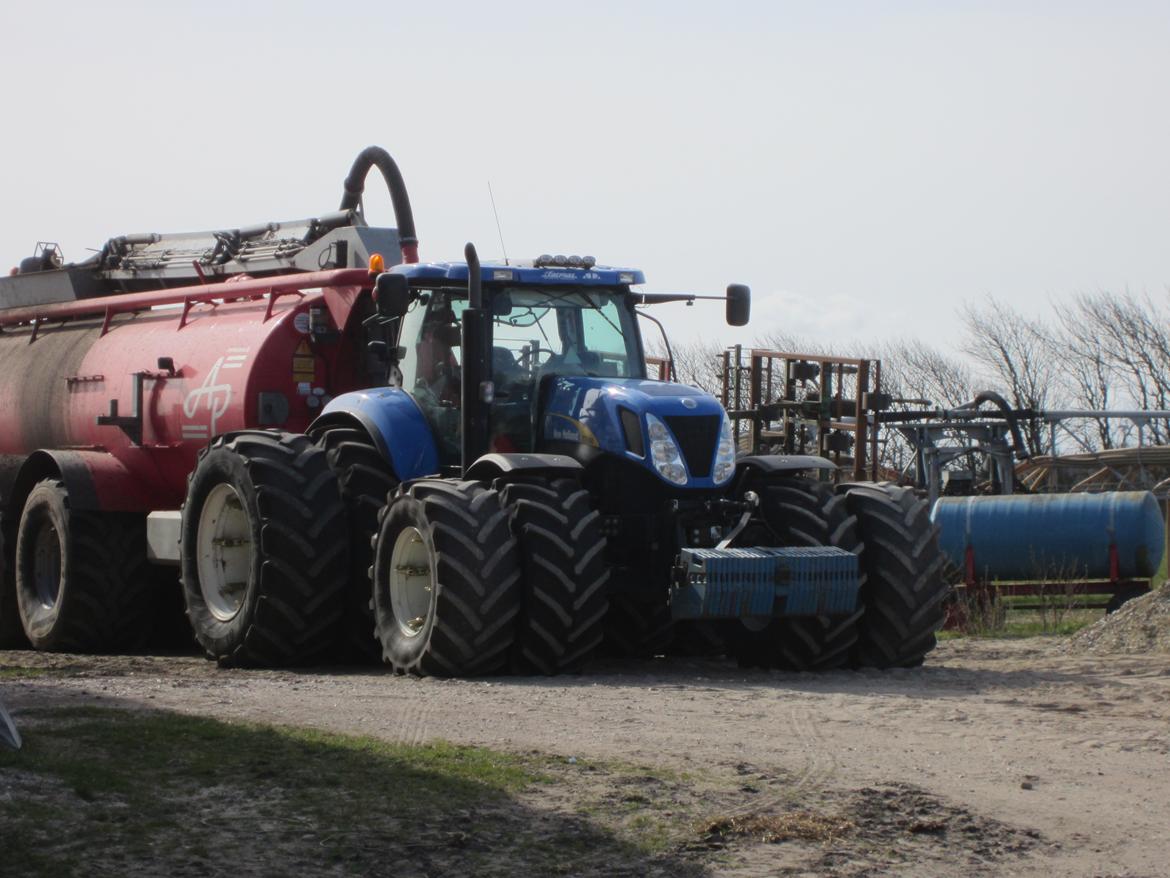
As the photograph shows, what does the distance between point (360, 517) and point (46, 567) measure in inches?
195

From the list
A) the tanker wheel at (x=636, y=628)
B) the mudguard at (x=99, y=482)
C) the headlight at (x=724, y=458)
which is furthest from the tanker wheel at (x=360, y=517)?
the mudguard at (x=99, y=482)

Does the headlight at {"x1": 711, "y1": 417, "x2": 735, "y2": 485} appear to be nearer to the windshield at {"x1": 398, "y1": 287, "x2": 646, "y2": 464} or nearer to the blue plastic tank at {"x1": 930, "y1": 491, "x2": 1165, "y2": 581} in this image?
the windshield at {"x1": 398, "y1": 287, "x2": 646, "y2": 464}

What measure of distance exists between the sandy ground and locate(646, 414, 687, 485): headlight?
1309 millimetres

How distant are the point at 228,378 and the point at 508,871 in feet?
28.9

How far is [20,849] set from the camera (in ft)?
20.7

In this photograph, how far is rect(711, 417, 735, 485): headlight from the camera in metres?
12.0

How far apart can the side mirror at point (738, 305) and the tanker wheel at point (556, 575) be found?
2.44 m

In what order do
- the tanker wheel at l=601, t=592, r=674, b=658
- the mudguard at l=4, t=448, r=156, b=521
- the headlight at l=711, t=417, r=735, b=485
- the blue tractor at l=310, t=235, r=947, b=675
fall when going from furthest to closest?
the mudguard at l=4, t=448, r=156, b=521 < the tanker wheel at l=601, t=592, r=674, b=658 < the headlight at l=711, t=417, r=735, b=485 < the blue tractor at l=310, t=235, r=947, b=675

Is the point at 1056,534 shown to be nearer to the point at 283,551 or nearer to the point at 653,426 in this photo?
the point at 653,426

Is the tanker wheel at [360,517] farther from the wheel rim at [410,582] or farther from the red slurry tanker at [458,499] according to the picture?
the wheel rim at [410,582]

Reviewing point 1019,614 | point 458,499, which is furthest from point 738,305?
point 1019,614

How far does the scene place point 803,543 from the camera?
11844 mm

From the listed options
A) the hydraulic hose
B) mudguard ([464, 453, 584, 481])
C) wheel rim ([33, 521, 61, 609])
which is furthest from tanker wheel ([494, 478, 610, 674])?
wheel rim ([33, 521, 61, 609])

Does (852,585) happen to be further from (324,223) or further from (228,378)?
(324,223)
